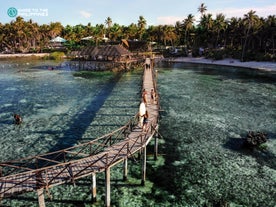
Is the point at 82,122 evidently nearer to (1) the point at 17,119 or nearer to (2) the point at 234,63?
(1) the point at 17,119

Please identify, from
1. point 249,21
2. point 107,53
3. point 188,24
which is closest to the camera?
point 107,53

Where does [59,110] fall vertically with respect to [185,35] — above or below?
below

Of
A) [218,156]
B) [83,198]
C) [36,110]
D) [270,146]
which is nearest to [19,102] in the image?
[36,110]

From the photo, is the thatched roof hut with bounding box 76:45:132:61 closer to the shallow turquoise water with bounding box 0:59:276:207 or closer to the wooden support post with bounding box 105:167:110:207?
the shallow turquoise water with bounding box 0:59:276:207

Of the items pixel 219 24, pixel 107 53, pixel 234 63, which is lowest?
pixel 234 63

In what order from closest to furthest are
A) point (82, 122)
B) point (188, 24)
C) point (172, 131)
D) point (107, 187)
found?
point (107, 187) < point (172, 131) < point (82, 122) < point (188, 24)

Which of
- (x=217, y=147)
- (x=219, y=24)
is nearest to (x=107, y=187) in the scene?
(x=217, y=147)

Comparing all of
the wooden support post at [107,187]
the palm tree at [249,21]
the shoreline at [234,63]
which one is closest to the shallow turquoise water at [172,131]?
the wooden support post at [107,187]
